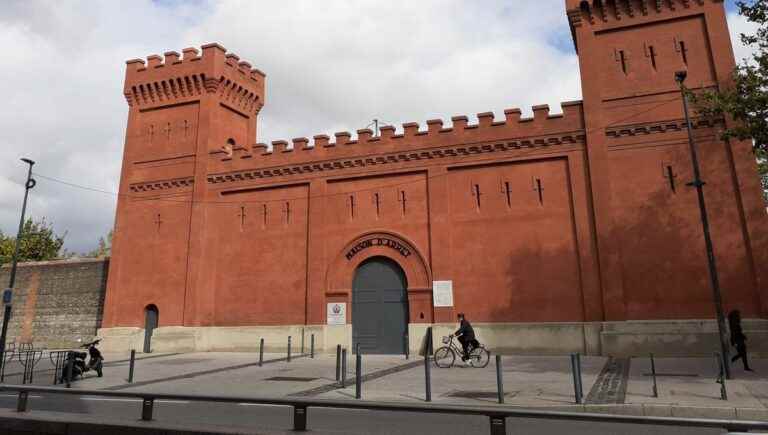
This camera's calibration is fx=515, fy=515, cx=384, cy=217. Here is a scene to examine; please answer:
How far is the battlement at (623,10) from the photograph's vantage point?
1989cm

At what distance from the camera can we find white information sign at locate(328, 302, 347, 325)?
21.6 metres

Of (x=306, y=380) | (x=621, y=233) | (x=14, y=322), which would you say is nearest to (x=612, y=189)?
(x=621, y=233)

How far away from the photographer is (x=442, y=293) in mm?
20438

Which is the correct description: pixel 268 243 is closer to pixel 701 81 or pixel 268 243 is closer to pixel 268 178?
pixel 268 178

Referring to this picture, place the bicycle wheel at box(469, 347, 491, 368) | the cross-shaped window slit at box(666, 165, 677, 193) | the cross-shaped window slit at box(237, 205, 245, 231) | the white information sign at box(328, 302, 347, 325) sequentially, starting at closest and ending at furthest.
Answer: the bicycle wheel at box(469, 347, 491, 368)
the cross-shaped window slit at box(666, 165, 677, 193)
the white information sign at box(328, 302, 347, 325)
the cross-shaped window slit at box(237, 205, 245, 231)

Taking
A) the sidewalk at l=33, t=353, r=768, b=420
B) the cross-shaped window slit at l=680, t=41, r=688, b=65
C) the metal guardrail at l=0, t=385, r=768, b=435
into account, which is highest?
the cross-shaped window slit at l=680, t=41, r=688, b=65

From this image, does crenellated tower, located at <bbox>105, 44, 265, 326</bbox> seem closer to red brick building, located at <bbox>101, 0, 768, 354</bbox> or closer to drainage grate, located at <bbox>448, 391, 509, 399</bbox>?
red brick building, located at <bbox>101, 0, 768, 354</bbox>

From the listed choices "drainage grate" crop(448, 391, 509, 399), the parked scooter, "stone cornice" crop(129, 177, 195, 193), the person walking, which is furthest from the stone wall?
the person walking

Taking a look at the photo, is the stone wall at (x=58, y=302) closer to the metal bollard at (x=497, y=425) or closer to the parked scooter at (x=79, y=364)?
the parked scooter at (x=79, y=364)

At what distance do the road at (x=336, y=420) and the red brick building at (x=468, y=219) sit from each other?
1132 centimetres

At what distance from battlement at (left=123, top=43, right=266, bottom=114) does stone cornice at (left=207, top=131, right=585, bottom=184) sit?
15.9ft

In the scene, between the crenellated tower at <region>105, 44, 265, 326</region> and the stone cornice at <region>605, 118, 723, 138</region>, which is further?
the crenellated tower at <region>105, 44, 265, 326</region>

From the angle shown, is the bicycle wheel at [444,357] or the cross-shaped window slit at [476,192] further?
the cross-shaped window slit at [476,192]

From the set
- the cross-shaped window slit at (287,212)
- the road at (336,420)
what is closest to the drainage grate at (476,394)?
the road at (336,420)
